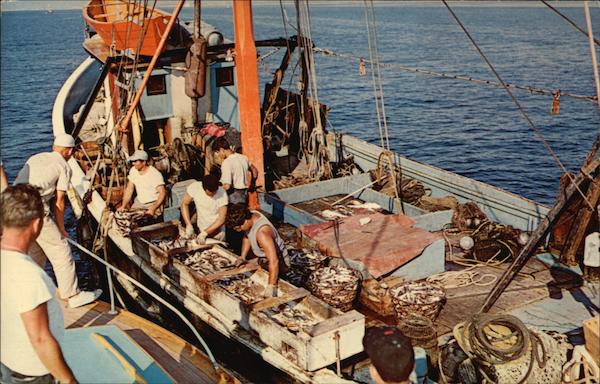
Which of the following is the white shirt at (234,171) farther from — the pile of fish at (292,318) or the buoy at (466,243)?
the buoy at (466,243)

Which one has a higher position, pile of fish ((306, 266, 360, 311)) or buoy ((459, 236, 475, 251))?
pile of fish ((306, 266, 360, 311))

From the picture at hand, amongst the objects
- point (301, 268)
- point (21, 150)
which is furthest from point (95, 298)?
point (21, 150)

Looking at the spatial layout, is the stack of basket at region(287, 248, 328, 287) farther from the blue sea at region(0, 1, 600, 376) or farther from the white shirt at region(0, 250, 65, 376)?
the blue sea at region(0, 1, 600, 376)

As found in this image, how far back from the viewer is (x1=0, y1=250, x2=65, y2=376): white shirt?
418 cm

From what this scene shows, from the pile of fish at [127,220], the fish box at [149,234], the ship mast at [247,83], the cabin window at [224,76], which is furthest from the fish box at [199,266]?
the cabin window at [224,76]

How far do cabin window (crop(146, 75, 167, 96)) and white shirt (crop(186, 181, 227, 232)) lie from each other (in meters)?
6.13

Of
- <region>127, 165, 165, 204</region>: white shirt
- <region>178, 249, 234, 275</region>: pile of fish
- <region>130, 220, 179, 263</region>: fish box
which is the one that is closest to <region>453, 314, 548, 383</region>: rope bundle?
<region>178, 249, 234, 275</region>: pile of fish

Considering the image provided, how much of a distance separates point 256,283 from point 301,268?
882 mm

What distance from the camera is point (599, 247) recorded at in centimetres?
697

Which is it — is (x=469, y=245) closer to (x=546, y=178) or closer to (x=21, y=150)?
(x=546, y=178)

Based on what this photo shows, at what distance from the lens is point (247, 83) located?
1223 centimetres

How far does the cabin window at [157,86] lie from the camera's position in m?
15.8

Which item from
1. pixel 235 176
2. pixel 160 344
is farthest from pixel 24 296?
pixel 235 176

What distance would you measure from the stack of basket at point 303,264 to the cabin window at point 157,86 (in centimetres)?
765
